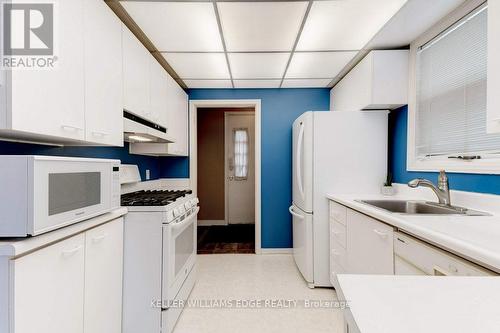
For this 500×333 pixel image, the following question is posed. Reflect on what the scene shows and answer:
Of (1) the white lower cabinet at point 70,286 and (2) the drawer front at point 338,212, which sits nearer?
(1) the white lower cabinet at point 70,286

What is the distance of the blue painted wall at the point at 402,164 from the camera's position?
1601mm

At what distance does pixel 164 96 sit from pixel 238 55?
83 centimetres

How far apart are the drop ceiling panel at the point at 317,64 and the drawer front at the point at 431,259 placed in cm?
174

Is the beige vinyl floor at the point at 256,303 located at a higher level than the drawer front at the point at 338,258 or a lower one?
lower

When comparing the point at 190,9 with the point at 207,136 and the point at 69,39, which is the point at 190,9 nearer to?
the point at 69,39

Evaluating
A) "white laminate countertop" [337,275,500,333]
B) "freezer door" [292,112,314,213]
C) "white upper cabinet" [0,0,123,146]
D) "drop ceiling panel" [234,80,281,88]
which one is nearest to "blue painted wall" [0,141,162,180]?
"white upper cabinet" [0,0,123,146]

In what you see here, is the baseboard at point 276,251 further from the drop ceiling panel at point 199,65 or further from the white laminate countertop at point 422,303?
the white laminate countertop at point 422,303

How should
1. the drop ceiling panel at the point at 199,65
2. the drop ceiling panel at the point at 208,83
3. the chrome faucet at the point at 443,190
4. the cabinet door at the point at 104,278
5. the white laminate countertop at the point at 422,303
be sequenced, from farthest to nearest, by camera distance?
the drop ceiling panel at the point at 208,83 → the drop ceiling panel at the point at 199,65 → the chrome faucet at the point at 443,190 → the cabinet door at the point at 104,278 → the white laminate countertop at the point at 422,303

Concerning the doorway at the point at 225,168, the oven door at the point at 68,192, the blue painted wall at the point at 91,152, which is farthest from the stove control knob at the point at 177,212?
the doorway at the point at 225,168

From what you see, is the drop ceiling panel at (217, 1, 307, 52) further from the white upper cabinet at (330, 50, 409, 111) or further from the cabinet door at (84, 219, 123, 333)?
the cabinet door at (84, 219, 123, 333)

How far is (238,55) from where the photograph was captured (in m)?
2.31

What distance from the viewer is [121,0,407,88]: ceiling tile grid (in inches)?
63.6

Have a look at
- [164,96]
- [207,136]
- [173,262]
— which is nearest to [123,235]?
[173,262]

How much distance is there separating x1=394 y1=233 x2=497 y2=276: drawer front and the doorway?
3.74 metres
